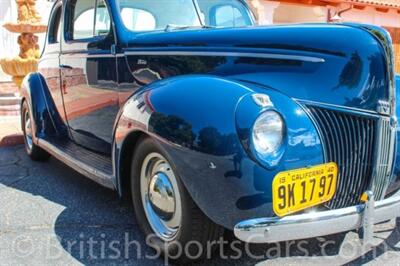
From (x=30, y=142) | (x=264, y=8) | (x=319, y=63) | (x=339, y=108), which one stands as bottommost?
(x=30, y=142)

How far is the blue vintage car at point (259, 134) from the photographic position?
2.02 m

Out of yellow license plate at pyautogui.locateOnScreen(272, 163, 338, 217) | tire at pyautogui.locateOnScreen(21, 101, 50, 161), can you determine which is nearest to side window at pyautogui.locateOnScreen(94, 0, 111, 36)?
tire at pyautogui.locateOnScreen(21, 101, 50, 161)

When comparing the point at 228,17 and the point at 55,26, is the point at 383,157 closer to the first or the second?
the point at 228,17

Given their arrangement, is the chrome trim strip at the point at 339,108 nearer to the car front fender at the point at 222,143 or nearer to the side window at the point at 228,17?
the car front fender at the point at 222,143

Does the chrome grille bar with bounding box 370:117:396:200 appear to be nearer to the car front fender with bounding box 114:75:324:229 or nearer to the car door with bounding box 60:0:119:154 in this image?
the car front fender with bounding box 114:75:324:229

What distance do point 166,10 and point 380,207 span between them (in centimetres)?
210

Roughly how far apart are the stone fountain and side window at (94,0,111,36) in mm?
3878

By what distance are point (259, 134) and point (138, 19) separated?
66.0 inches

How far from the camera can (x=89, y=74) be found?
3.57m

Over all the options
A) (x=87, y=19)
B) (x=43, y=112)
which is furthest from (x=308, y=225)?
(x=43, y=112)

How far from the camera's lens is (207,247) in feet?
7.72

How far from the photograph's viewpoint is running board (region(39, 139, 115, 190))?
9.73 feet

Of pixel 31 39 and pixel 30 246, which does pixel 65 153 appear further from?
pixel 31 39

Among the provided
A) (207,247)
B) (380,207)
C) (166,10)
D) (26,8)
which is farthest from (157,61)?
(26,8)
